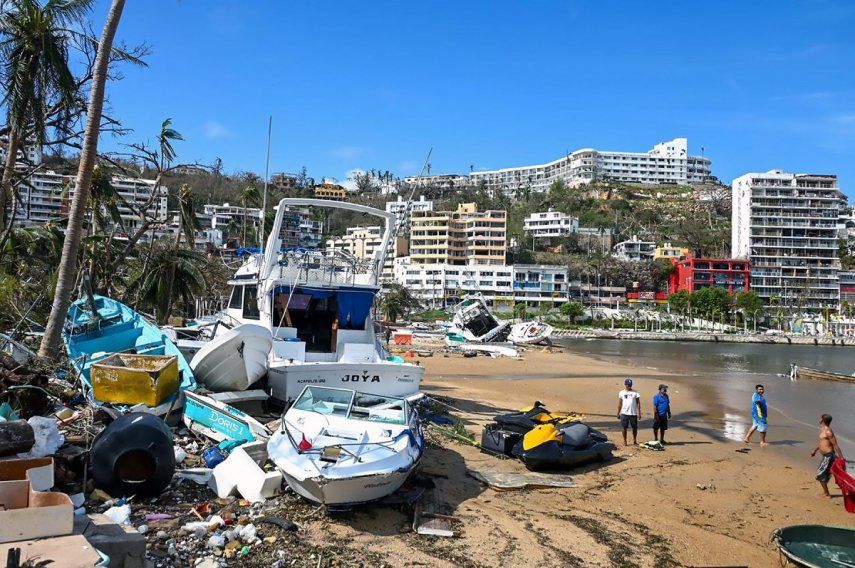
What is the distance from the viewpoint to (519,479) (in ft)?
34.8

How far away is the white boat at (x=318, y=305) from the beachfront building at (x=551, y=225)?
139224 millimetres

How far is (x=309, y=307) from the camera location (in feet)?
46.5

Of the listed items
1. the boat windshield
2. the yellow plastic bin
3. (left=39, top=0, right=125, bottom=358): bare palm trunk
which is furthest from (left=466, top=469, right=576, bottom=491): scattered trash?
(left=39, top=0, right=125, bottom=358): bare palm trunk

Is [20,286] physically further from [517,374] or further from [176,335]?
[517,374]

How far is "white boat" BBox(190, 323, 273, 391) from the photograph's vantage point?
1116 centimetres

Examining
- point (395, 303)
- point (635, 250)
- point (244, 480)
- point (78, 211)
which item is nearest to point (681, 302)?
point (635, 250)

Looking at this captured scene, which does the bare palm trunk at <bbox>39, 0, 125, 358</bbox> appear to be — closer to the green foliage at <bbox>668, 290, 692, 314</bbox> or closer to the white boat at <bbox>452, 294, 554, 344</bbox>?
the white boat at <bbox>452, 294, 554, 344</bbox>

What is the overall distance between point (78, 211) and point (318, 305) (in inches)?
204

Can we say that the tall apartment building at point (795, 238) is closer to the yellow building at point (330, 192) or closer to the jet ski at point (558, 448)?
the yellow building at point (330, 192)

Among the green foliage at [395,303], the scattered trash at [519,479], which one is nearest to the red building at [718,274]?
the green foliage at [395,303]

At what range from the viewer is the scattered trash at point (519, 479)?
1028 cm

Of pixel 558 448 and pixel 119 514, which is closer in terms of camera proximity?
pixel 119 514

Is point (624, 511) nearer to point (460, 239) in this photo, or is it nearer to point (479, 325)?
point (479, 325)

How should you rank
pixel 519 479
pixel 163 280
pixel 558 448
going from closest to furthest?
pixel 519 479 → pixel 558 448 → pixel 163 280
